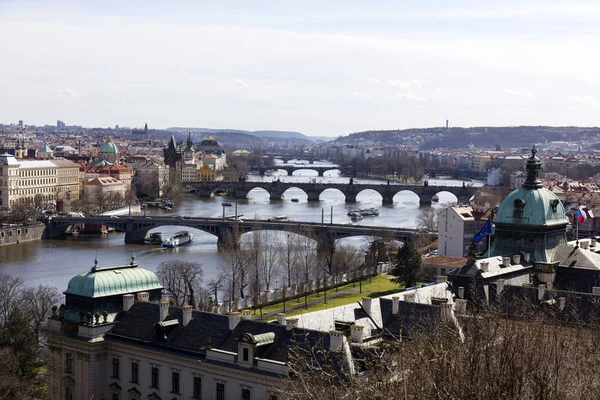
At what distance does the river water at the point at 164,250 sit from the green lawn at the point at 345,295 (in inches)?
352

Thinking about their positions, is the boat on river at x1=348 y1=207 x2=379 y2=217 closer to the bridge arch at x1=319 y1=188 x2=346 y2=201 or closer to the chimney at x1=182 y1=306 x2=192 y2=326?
the bridge arch at x1=319 y1=188 x2=346 y2=201

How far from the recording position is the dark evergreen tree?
144 feet

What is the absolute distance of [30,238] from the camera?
73.2 metres

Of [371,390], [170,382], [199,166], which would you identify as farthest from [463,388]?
[199,166]

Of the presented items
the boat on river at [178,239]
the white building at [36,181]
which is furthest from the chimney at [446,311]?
the white building at [36,181]

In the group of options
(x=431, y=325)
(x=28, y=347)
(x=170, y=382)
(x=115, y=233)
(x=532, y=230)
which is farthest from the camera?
(x=115, y=233)

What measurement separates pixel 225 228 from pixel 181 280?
83.6 feet

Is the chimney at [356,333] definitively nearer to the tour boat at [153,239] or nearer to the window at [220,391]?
the window at [220,391]

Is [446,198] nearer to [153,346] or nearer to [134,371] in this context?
[134,371]

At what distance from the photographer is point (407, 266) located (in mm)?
44156

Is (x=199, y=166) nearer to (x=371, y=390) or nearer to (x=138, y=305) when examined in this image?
(x=138, y=305)

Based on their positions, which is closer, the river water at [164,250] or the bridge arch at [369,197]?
the river water at [164,250]

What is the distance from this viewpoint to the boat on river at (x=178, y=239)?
6906 centimetres

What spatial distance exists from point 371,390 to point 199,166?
13603 centimetres
